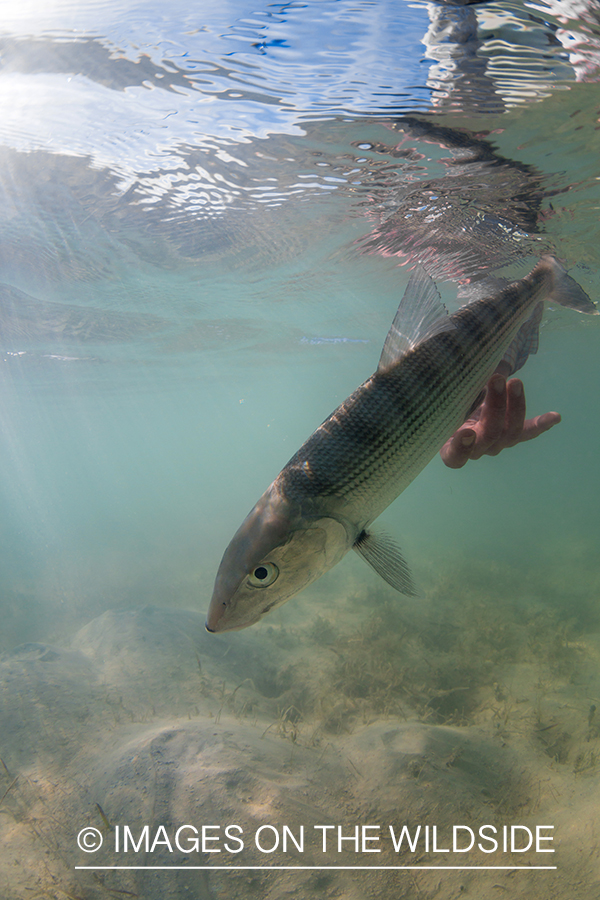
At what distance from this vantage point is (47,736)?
680 centimetres

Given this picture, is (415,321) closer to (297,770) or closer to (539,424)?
(539,424)

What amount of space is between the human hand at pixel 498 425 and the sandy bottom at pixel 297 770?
408 centimetres

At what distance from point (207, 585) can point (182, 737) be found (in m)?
15.0

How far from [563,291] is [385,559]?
238 centimetres

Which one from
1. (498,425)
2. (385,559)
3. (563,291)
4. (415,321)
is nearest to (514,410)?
(498,425)

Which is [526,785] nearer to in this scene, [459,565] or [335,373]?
[459,565]

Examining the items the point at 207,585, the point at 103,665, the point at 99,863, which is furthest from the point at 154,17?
the point at 207,585

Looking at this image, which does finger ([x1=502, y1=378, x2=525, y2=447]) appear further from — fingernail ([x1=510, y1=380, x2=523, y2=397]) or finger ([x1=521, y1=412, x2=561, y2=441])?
finger ([x1=521, y1=412, x2=561, y2=441])

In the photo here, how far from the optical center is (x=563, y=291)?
314cm

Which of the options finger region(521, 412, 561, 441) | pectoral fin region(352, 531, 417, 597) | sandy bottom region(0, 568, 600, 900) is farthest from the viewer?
sandy bottom region(0, 568, 600, 900)

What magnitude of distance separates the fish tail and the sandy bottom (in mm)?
5015

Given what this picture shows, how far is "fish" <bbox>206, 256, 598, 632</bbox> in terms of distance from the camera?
6.59 ft

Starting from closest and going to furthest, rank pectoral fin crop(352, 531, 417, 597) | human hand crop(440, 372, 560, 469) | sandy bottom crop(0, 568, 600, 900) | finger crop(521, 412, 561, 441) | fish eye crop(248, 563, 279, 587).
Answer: fish eye crop(248, 563, 279, 587)
pectoral fin crop(352, 531, 417, 597)
human hand crop(440, 372, 560, 469)
finger crop(521, 412, 561, 441)
sandy bottom crop(0, 568, 600, 900)

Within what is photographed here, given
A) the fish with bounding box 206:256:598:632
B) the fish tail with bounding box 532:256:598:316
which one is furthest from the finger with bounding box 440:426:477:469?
the fish tail with bounding box 532:256:598:316
